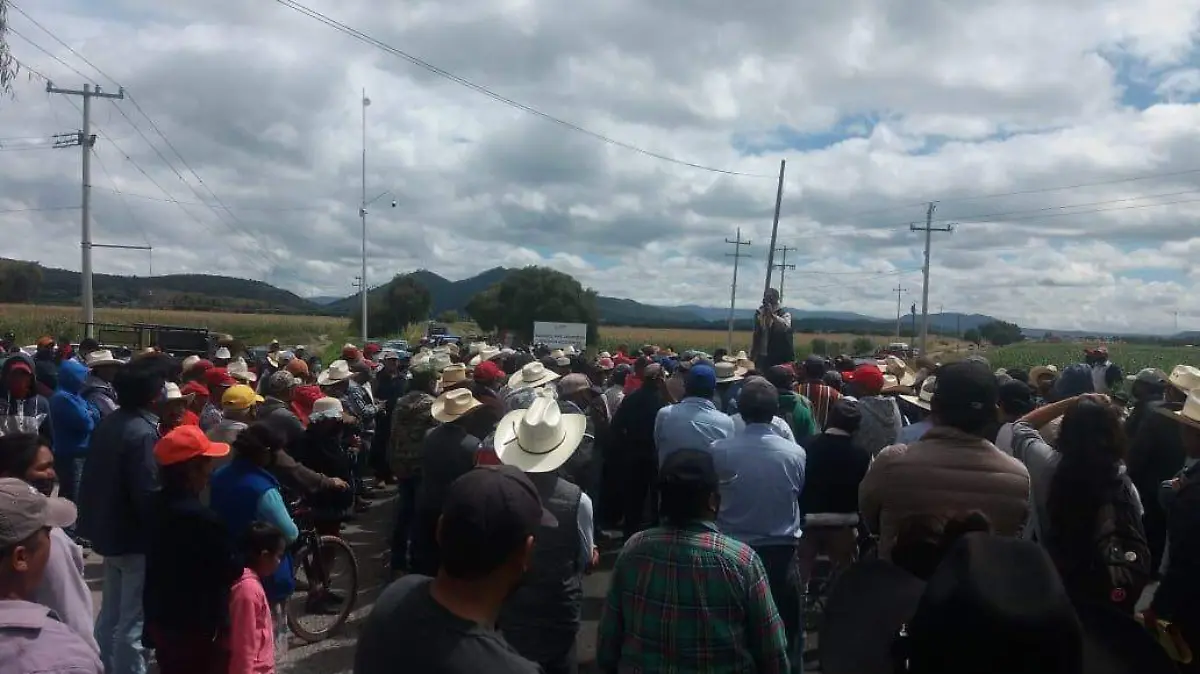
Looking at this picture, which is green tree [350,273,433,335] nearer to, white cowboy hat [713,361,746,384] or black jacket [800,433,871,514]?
white cowboy hat [713,361,746,384]

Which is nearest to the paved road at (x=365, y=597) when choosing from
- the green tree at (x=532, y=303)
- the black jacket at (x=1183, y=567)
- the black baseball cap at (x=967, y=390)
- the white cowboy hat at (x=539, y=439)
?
the white cowboy hat at (x=539, y=439)

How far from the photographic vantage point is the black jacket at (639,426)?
346 inches

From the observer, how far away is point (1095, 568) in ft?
13.4

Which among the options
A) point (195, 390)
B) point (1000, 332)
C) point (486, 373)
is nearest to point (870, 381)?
point (486, 373)

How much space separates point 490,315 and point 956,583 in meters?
60.5

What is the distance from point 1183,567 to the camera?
11.6 feet

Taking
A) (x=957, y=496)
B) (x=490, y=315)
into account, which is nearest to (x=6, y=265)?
(x=490, y=315)

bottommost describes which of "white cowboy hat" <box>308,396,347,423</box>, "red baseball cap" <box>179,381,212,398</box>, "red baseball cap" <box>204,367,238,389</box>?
"white cowboy hat" <box>308,396,347,423</box>

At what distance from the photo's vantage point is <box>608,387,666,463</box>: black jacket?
28.9 feet

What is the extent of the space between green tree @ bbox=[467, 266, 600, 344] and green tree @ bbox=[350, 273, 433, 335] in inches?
136

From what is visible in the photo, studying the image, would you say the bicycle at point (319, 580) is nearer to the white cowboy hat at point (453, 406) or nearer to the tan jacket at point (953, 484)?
the white cowboy hat at point (453, 406)

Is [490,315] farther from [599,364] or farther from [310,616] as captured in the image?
[310,616]

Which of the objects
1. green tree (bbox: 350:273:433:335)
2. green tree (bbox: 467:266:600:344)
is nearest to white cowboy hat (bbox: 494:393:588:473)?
green tree (bbox: 467:266:600:344)

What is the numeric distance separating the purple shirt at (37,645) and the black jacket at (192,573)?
1.72 m
